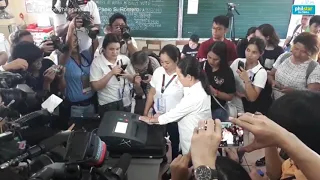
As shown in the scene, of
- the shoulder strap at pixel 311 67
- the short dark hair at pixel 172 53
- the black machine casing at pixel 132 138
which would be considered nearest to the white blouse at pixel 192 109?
the black machine casing at pixel 132 138

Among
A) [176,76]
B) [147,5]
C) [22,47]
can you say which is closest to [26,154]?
[22,47]

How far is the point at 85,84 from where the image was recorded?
2.58 meters

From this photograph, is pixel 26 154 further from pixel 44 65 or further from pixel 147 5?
pixel 147 5

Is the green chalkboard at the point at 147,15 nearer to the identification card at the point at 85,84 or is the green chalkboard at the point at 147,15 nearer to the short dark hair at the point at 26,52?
the identification card at the point at 85,84

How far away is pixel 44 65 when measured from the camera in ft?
8.16

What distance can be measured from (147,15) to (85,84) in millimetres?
2558

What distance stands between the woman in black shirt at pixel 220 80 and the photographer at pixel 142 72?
0.62 metres

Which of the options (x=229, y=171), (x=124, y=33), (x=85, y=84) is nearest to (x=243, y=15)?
(x=124, y=33)

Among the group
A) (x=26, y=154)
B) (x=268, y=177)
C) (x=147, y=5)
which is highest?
(x=147, y=5)

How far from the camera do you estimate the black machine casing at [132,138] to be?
2053 millimetres

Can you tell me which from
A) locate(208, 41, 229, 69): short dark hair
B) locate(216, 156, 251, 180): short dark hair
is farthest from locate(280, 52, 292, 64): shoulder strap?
locate(216, 156, 251, 180): short dark hair

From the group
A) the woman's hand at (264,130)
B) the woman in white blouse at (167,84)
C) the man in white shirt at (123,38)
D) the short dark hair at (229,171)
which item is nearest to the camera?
the woman's hand at (264,130)

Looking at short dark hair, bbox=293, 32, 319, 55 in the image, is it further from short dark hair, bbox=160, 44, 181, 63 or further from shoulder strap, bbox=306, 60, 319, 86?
short dark hair, bbox=160, 44, 181, 63

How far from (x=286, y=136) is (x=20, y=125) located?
3.85ft
